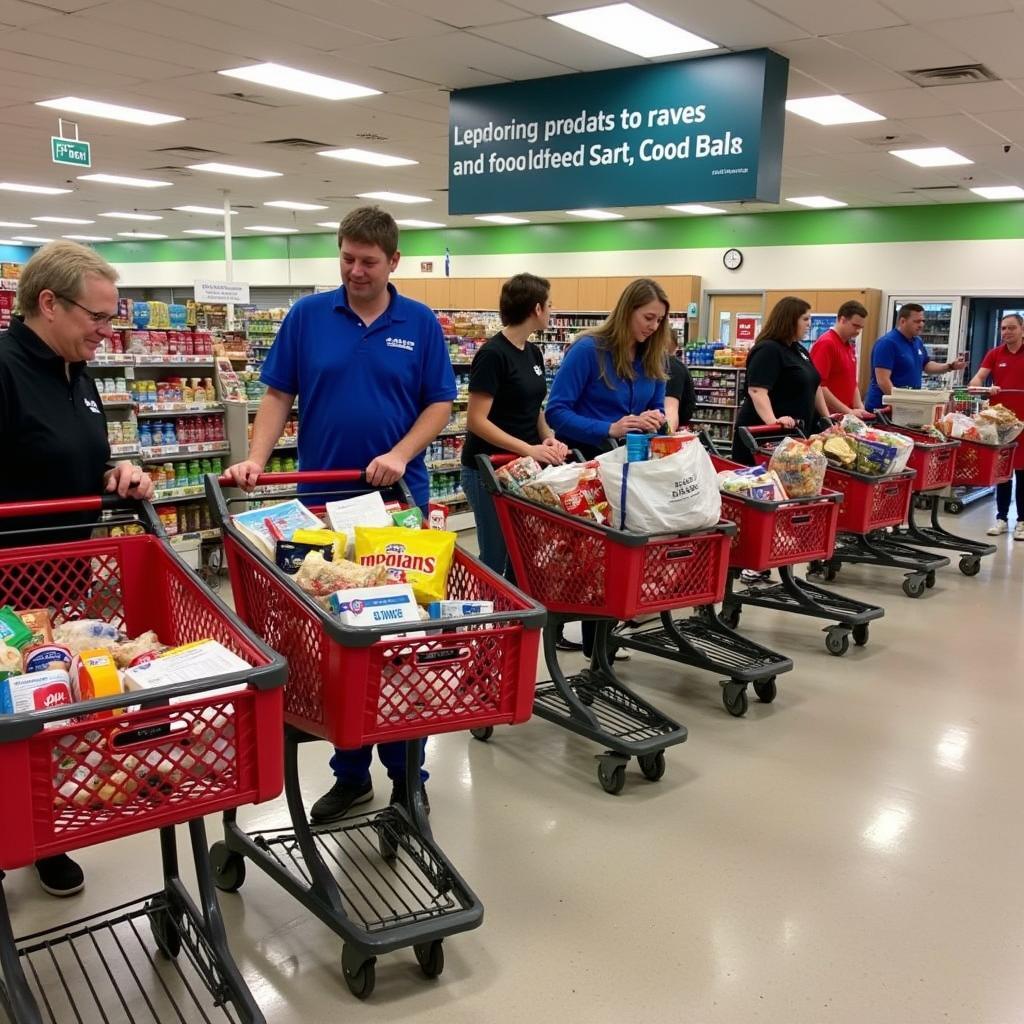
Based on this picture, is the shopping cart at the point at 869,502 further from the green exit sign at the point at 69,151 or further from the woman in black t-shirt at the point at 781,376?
the green exit sign at the point at 69,151

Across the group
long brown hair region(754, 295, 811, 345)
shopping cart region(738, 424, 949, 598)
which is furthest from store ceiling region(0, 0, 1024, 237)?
shopping cart region(738, 424, 949, 598)

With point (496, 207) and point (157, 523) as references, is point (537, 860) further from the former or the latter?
point (496, 207)

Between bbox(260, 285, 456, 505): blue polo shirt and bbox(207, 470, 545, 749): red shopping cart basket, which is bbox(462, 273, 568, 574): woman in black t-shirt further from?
bbox(207, 470, 545, 749): red shopping cart basket

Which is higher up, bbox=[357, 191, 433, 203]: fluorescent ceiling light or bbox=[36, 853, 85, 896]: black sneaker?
bbox=[357, 191, 433, 203]: fluorescent ceiling light

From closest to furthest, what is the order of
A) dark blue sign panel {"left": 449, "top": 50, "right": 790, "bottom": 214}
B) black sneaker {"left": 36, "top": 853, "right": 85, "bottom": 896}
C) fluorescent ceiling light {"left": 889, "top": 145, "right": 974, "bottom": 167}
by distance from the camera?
black sneaker {"left": 36, "top": 853, "right": 85, "bottom": 896}
dark blue sign panel {"left": 449, "top": 50, "right": 790, "bottom": 214}
fluorescent ceiling light {"left": 889, "top": 145, "right": 974, "bottom": 167}

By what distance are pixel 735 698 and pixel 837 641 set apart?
3.84 ft

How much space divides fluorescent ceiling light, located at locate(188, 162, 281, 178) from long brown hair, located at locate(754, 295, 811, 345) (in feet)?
27.2

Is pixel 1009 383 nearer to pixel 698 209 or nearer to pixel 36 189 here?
pixel 698 209

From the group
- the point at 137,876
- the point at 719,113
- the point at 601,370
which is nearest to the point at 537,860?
the point at 137,876

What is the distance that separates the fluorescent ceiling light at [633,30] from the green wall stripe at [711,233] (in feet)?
28.6

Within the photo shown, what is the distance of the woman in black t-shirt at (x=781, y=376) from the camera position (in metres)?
5.63

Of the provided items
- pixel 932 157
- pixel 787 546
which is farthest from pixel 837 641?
pixel 932 157

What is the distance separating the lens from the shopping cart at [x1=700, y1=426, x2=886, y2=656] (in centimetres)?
426

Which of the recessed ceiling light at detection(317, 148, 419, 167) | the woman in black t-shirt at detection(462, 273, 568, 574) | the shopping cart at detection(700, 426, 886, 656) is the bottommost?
the shopping cart at detection(700, 426, 886, 656)
